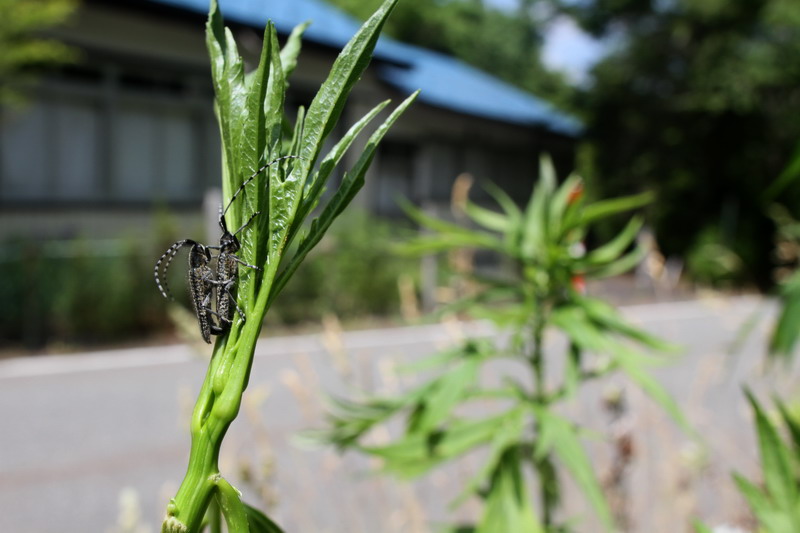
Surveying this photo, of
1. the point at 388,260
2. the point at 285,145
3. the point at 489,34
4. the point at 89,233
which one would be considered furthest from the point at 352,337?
the point at 489,34

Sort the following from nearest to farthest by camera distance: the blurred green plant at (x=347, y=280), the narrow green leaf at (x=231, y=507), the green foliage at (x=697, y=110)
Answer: the narrow green leaf at (x=231, y=507) < the blurred green plant at (x=347, y=280) < the green foliage at (x=697, y=110)

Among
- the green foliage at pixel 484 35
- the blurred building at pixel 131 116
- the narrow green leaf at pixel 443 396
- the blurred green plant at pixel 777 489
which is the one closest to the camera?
the blurred green plant at pixel 777 489

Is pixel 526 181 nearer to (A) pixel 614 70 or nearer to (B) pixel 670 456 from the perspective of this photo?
(A) pixel 614 70

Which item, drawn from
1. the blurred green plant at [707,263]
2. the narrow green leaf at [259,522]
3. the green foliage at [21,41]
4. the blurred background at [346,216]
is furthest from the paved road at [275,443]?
the blurred green plant at [707,263]

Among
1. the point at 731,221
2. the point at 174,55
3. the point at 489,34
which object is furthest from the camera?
the point at 489,34

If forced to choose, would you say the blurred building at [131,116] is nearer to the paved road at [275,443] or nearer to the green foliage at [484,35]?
the paved road at [275,443]

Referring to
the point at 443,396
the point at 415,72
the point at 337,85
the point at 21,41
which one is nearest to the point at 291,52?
the point at 337,85

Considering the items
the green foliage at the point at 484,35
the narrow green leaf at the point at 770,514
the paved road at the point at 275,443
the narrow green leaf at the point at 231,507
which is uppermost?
the green foliage at the point at 484,35
